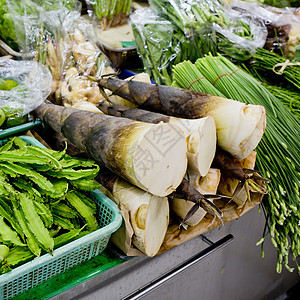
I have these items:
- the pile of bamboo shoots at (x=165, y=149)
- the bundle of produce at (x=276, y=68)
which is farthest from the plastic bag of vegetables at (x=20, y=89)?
the bundle of produce at (x=276, y=68)

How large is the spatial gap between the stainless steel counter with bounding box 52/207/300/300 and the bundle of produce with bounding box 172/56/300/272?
9.7 inches

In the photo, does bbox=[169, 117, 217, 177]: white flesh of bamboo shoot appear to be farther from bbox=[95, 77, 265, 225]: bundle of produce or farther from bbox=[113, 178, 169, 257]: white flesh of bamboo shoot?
bbox=[113, 178, 169, 257]: white flesh of bamboo shoot

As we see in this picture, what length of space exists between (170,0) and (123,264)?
7.18 feet

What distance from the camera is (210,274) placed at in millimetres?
1990

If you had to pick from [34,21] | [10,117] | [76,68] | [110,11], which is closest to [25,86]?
[10,117]

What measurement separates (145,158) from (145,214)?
0.79 ft

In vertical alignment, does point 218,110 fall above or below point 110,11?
above

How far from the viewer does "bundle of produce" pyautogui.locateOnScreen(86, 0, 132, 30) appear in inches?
118

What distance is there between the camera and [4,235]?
1.14 meters

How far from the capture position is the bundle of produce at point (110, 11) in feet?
9.85

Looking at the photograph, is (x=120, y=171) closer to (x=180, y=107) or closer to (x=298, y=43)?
(x=180, y=107)

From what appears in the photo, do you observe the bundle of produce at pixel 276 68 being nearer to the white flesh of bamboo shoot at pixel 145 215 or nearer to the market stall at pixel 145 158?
the market stall at pixel 145 158

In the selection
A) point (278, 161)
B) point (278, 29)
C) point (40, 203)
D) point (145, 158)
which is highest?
point (278, 29)

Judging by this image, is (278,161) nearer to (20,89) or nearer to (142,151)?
(142,151)
